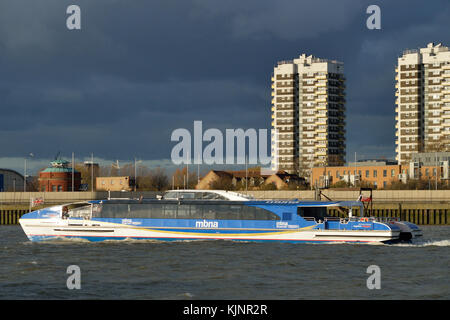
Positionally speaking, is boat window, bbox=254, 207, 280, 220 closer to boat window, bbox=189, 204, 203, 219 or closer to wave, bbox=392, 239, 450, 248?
boat window, bbox=189, 204, 203, 219

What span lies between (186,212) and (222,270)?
1226 centimetres

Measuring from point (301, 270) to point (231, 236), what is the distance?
38.4ft

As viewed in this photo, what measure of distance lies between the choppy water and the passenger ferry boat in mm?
848

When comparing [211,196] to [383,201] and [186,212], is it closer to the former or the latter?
[186,212]

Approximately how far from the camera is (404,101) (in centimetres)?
18612

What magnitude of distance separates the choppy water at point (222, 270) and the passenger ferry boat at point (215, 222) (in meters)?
0.85

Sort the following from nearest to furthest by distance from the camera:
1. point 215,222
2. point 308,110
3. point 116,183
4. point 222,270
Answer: point 222,270 → point 215,222 → point 116,183 → point 308,110

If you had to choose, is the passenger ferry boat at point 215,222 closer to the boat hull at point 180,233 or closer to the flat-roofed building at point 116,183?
the boat hull at point 180,233

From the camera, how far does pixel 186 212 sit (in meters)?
45.4

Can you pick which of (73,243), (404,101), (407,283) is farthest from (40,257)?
(404,101)

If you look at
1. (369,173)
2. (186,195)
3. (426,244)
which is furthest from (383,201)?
(369,173)

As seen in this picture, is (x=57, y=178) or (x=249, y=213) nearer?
(x=249, y=213)

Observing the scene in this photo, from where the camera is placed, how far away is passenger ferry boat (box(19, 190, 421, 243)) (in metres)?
44.0

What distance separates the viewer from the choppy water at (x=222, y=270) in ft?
91.0
